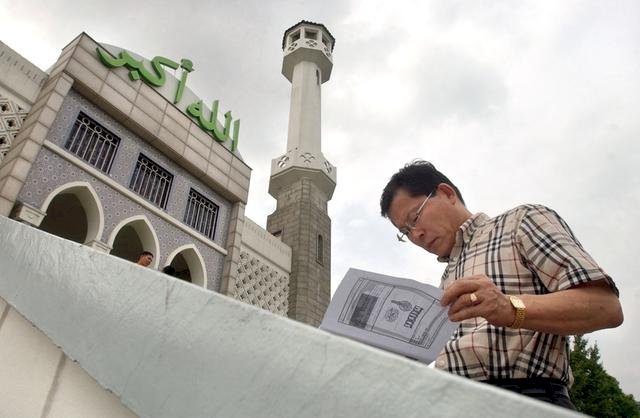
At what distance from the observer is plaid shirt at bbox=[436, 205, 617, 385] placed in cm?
111

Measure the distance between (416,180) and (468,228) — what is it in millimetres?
289

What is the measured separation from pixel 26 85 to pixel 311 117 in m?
9.07

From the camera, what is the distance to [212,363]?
2.12ft

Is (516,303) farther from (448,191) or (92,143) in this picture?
(92,143)

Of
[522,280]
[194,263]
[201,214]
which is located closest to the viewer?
[522,280]

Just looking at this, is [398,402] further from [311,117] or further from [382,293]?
[311,117]

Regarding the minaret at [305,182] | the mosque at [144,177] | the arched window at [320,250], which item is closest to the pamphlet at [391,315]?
the mosque at [144,177]

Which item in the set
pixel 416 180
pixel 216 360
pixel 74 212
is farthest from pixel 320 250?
pixel 216 360

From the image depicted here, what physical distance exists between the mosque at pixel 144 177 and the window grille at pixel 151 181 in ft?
0.06

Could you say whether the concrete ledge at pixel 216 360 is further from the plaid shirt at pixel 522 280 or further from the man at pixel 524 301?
the plaid shirt at pixel 522 280

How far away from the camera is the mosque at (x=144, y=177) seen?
20.2 ft

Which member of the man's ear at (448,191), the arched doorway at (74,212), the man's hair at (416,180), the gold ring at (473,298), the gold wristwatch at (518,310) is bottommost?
the gold wristwatch at (518,310)

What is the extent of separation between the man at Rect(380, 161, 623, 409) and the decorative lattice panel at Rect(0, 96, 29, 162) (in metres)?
6.72

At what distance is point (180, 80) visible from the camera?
8984 millimetres
